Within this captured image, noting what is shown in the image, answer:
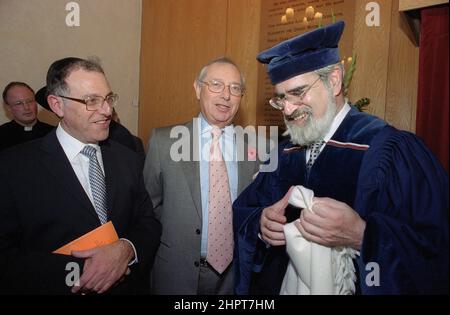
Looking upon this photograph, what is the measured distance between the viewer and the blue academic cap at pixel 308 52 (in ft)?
5.39

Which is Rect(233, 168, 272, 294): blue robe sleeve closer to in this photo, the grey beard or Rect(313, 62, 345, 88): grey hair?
the grey beard

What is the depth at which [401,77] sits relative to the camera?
288 cm

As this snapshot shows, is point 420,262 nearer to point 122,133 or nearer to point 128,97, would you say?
point 122,133

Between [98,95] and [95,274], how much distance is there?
920 millimetres

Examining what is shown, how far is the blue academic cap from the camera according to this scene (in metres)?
1.64

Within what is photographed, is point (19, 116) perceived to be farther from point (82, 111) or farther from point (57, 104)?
point (82, 111)

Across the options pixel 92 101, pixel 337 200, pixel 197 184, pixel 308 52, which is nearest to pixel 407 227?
pixel 337 200

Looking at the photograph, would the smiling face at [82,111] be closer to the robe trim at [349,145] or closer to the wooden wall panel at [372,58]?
the robe trim at [349,145]

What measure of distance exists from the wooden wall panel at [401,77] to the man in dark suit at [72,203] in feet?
6.52

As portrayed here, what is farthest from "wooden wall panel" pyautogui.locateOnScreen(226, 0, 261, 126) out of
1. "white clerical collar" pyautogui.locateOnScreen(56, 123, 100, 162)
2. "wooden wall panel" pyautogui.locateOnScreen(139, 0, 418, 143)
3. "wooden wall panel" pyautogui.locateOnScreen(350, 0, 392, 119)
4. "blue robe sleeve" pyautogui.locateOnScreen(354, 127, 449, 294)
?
"blue robe sleeve" pyautogui.locateOnScreen(354, 127, 449, 294)

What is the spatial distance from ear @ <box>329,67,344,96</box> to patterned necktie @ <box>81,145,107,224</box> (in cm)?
126

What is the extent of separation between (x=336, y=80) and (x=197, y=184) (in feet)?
3.37

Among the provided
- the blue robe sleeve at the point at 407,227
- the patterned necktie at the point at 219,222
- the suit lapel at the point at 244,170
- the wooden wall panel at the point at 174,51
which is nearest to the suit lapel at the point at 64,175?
the patterned necktie at the point at 219,222

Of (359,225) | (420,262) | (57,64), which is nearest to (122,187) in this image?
(57,64)
